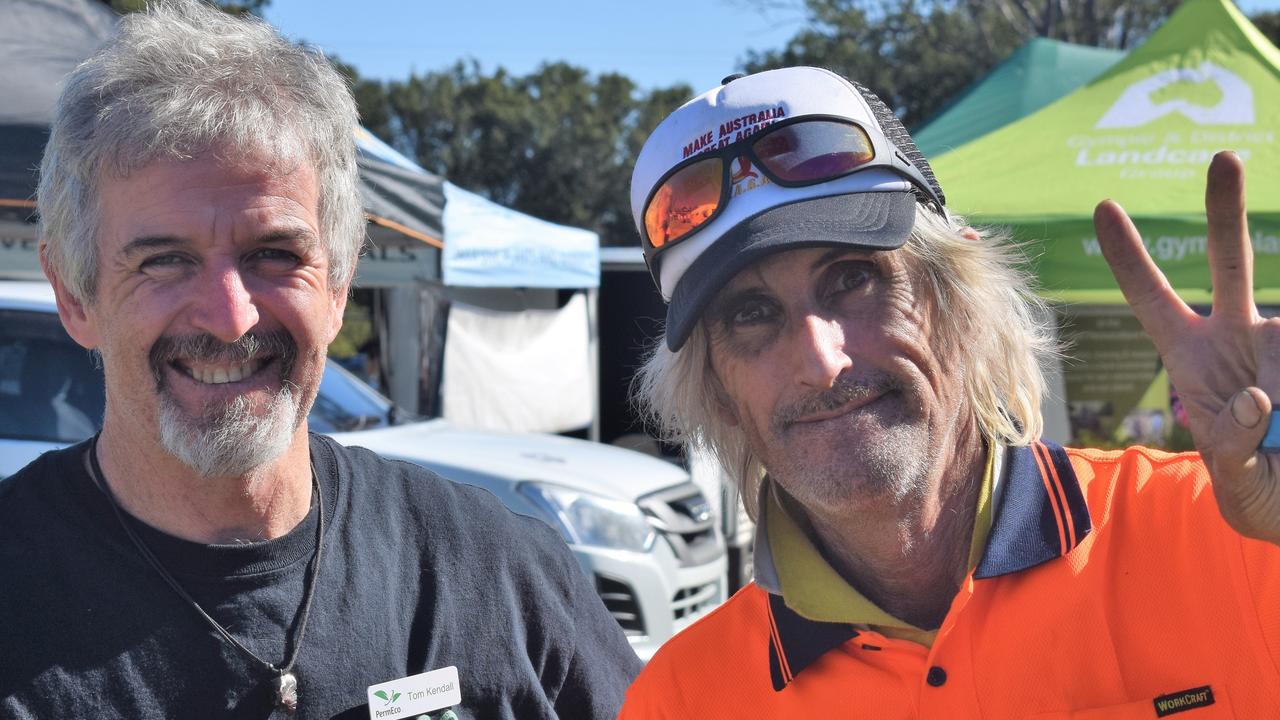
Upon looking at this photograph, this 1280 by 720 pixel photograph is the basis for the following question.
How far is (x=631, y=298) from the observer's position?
13.1 metres

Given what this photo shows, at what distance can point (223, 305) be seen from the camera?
6.04 feet

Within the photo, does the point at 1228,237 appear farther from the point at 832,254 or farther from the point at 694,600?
the point at 694,600

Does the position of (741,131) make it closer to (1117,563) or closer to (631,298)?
(1117,563)

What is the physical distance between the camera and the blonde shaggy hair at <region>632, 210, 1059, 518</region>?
1.85m

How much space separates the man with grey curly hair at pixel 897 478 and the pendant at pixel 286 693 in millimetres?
550

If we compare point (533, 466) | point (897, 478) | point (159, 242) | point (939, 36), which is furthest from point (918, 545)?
point (939, 36)

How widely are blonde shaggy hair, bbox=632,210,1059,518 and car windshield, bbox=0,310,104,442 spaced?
3.29 m

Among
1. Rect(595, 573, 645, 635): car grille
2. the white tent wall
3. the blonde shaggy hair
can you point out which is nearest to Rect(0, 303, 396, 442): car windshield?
Rect(595, 573, 645, 635): car grille

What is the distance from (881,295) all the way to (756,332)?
0.68 ft

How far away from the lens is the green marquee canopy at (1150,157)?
20.1ft

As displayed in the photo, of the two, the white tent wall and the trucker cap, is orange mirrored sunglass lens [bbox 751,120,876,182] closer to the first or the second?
the trucker cap

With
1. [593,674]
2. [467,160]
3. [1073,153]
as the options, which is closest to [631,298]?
[1073,153]

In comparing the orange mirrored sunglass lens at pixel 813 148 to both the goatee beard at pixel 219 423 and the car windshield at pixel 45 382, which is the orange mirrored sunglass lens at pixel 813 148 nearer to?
the goatee beard at pixel 219 423

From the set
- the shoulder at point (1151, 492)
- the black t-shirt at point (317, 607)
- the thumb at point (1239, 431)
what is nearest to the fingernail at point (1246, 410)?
the thumb at point (1239, 431)
